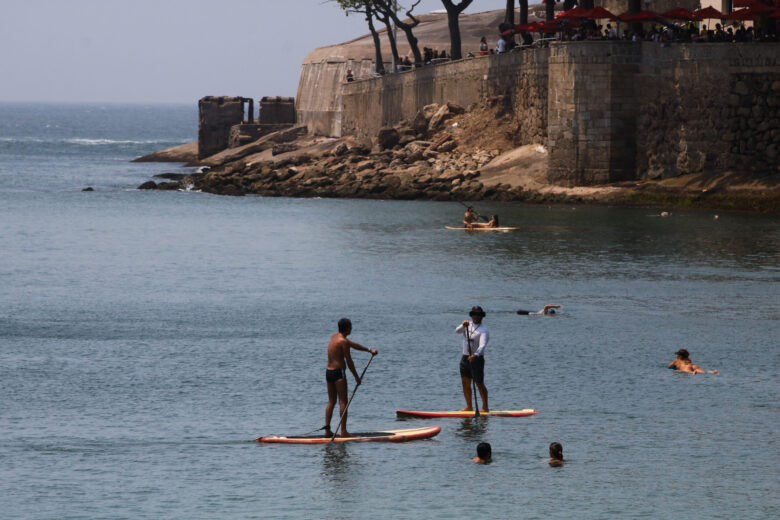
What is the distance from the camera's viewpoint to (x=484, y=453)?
22703mm

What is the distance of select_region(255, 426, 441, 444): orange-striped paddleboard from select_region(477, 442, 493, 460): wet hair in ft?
5.48

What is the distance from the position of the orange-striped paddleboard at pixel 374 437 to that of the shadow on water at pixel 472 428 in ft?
1.86

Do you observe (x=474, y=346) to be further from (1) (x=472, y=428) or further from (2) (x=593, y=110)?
(2) (x=593, y=110)

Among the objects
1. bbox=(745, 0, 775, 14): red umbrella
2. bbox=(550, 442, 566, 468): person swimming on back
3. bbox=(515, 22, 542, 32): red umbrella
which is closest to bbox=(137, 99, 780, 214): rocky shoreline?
bbox=(515, 22, 542, 32): red umbrella

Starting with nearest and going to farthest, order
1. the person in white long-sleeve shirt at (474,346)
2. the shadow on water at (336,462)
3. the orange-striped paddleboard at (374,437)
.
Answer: the shadow on water at (336,462), the orange-striped paddleboard at (374,437), the person in white long-sleeve shirt at (474,346)

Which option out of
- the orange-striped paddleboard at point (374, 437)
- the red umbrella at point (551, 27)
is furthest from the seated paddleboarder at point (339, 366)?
the red umbrella at point (551, 27)

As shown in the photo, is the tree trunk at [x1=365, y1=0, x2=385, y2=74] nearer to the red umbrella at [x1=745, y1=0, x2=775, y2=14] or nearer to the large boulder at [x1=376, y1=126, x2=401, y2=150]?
the large boulder at [x1=376, y1=126, x2=401, y2=150]

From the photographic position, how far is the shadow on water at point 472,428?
24.5 m

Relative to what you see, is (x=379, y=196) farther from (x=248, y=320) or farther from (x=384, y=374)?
(x=384, y=374)

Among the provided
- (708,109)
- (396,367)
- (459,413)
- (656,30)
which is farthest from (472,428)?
(656,30)

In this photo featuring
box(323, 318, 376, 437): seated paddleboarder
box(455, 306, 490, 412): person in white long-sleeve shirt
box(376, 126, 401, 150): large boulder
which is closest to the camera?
box(323, 318, 376, 437): seated paddleboarder

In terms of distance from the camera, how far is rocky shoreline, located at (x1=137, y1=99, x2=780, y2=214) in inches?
2466

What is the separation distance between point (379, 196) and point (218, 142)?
53246 mm

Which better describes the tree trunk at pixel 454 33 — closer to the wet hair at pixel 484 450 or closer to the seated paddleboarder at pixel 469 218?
the seated paddleboarder at pixel 469 218
